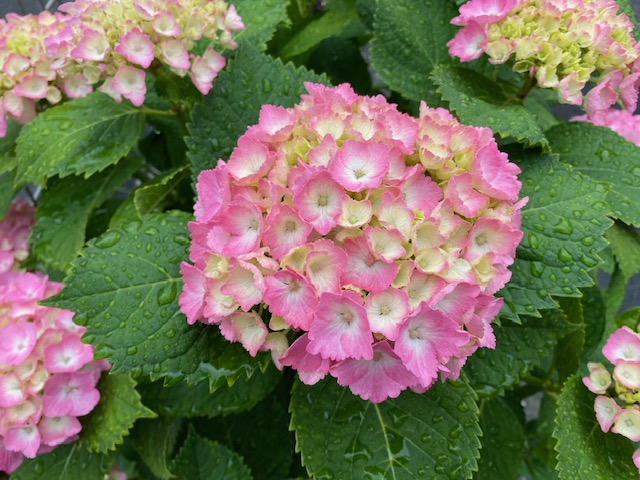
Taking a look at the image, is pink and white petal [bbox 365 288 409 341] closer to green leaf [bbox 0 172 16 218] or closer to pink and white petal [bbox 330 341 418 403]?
pink and white petal [bbox 330 341 418 403]

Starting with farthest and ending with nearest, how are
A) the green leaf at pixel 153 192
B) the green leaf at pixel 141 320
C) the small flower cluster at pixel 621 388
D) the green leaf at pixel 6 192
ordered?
the green leaf at pixel 6 192 → the green leaf at pixel 153 192 → the small flower cluster at pixel 621 388 → the green leaf at pixel 141 320

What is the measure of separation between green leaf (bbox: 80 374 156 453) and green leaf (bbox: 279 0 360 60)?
2.26ft

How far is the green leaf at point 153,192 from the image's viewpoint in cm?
89

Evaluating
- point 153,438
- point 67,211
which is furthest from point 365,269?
point 67,211

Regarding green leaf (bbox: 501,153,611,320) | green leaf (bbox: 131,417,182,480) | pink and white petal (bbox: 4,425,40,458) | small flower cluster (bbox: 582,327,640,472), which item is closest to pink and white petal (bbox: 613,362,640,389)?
small flower cluster (bbox: 582,327,640,472)

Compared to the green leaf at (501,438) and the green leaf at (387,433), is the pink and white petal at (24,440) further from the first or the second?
the green leaf at (501,438)

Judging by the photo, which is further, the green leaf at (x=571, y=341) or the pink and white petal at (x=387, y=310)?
the green leaf at (x=571, y=341)

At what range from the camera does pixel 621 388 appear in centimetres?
80

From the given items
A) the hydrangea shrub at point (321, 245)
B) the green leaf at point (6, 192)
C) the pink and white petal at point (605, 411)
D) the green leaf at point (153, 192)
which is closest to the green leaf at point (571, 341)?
the hydrangea shrub at point (321, 245)

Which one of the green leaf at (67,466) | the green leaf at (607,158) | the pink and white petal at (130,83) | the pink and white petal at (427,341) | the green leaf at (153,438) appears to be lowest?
the green leaf at (153,438)

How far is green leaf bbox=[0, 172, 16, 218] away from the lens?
3.63 feet

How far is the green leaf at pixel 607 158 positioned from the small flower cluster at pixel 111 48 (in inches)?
22.4

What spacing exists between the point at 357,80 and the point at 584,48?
57 cm

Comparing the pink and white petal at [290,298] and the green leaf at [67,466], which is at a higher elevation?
the pink and white petal at [290,298]
